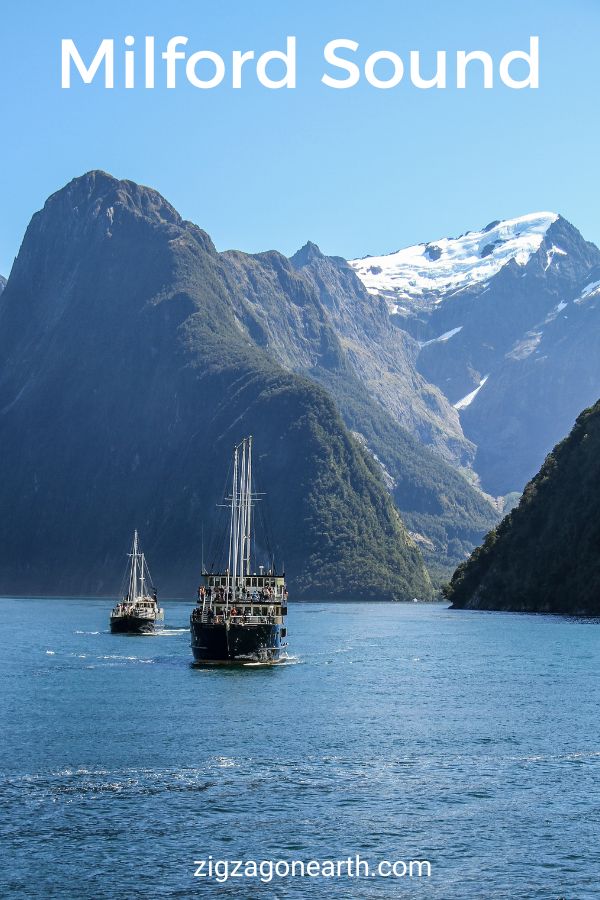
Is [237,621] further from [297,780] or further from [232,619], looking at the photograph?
[297,780]

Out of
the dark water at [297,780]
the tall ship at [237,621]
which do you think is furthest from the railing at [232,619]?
the dark water at [297,780]

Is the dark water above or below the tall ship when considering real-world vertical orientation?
below

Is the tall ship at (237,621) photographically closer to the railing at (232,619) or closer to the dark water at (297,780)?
the railing at (232,619)

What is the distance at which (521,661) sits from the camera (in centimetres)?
14238

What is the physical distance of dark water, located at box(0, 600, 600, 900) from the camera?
2072 inches

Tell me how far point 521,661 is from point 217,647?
34.0 meters

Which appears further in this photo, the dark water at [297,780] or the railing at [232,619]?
the railing at [232,619]

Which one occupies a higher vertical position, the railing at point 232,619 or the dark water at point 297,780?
the railing at point 232,619

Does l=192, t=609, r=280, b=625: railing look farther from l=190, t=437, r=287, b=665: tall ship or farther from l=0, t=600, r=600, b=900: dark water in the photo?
l=0, t=600, r=600, b=900: dark water

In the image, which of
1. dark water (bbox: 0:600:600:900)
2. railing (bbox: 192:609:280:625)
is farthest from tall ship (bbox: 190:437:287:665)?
dark water (bbox: 0:600:600:900)

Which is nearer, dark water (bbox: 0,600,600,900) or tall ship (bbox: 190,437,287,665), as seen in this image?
dark water (bbox: 0,600,600,900)

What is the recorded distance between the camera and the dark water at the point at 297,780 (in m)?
52.6

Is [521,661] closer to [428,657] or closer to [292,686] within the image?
[428,657]

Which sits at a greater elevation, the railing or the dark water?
the railing
